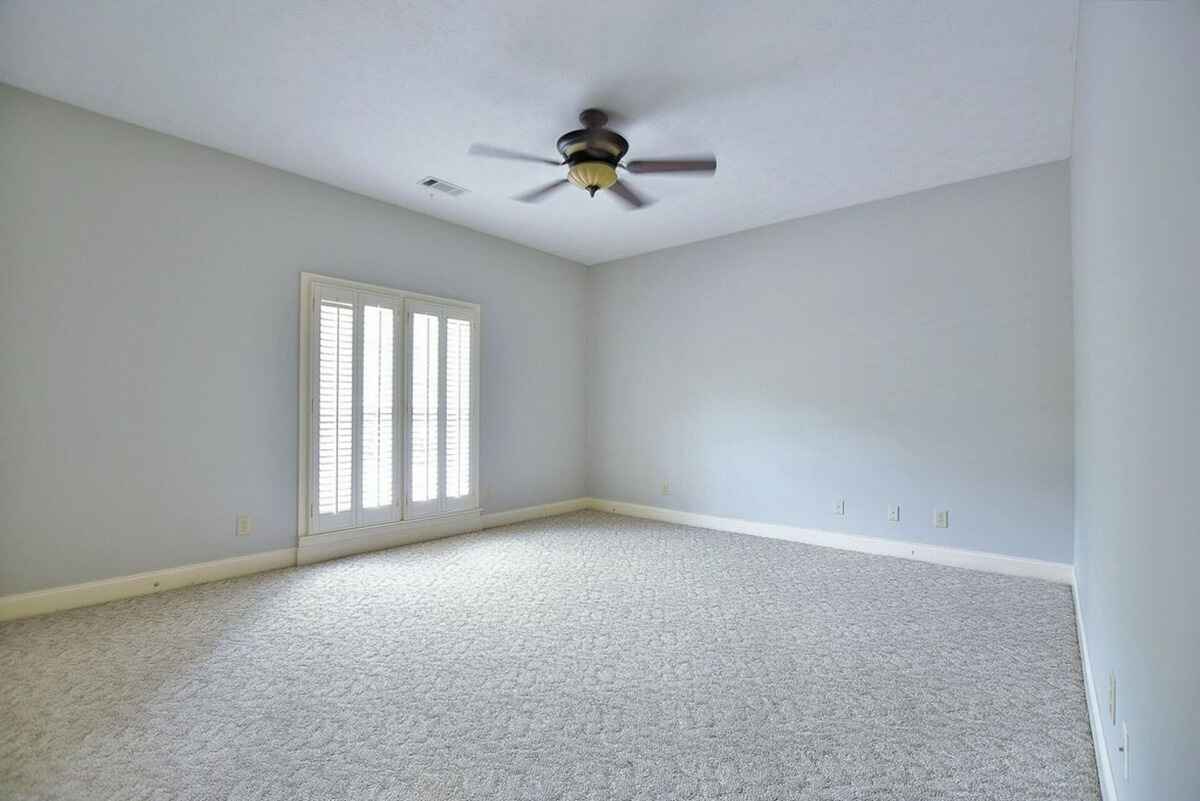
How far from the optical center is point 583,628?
2.96 metres

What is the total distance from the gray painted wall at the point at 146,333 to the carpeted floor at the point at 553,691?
0.49 m

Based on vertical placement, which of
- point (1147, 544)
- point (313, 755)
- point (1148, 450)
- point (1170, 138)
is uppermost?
point (1170, 138)

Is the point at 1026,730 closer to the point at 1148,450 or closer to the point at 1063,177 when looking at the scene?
the point at 1148,450

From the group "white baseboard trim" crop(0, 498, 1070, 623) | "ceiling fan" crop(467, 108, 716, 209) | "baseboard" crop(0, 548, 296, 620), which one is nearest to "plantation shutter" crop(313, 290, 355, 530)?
"white baseboard trim" crop(0, 498, 1070, 623)

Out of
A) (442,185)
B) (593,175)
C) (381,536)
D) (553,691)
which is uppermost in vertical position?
(442,185)

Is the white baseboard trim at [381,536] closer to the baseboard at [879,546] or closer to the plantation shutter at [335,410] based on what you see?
the plantation shutter at [335,410]

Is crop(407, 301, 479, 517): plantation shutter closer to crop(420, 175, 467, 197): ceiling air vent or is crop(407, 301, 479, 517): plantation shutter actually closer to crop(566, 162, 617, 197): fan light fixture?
crop(420, 175, 467, 197): ceiling air vent

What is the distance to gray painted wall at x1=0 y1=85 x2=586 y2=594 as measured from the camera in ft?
10.2

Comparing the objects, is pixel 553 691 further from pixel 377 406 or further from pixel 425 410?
pixel 425 410

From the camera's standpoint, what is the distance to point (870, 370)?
4602 mm

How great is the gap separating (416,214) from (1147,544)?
4972 millimetres

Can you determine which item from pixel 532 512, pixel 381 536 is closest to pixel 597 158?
pixel 381 536

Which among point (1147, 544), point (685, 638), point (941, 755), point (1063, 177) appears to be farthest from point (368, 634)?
point (1063, 177)

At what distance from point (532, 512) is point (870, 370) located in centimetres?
336
